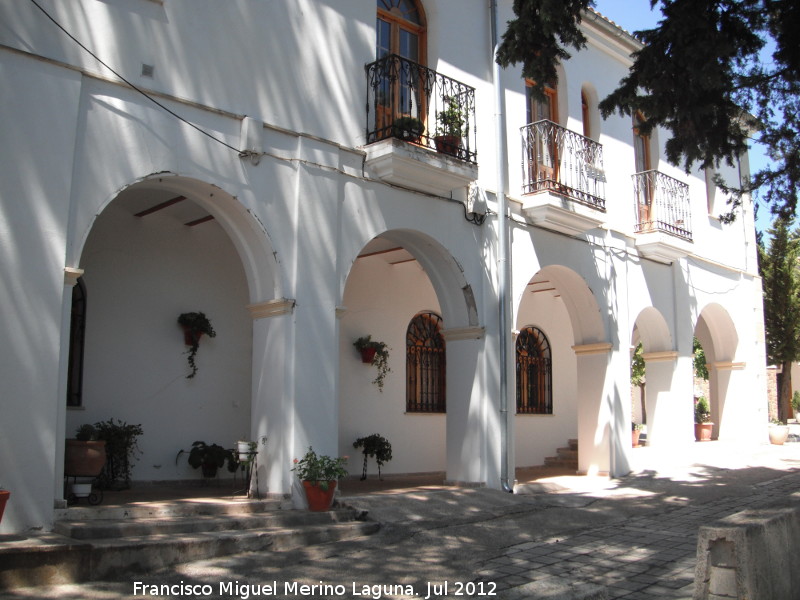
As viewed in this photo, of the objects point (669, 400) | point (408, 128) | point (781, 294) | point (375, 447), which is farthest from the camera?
point (781, 294)

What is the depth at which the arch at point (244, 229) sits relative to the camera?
8711 millimetres

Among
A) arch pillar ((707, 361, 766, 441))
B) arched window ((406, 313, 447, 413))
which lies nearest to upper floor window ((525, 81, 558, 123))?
arched window ((406, 313, 447, 413))

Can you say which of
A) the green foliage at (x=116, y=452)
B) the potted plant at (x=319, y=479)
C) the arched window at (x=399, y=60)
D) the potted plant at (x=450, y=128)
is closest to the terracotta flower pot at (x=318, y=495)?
the potted plant at (x=319, y=479)

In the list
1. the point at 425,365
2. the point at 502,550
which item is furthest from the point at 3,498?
the point at 425,365

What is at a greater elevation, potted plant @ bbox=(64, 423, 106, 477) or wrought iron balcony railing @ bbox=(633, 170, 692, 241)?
wrought iron balcony railing @ bbox=(633, 170, 692, 241)

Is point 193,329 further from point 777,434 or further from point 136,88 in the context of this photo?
point 777,434

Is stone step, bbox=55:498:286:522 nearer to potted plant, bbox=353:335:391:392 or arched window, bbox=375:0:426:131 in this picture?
potted plant, bbox=353:335:391:392

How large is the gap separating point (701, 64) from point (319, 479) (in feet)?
19.4

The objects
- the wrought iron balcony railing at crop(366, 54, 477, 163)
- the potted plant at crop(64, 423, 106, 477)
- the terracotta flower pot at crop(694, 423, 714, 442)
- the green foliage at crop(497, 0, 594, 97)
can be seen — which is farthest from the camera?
the terracotta flower pot at crop(694, 423, 714, 442)

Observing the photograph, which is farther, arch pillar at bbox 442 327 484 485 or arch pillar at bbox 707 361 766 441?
arch pillar at bbox 707 361 766 441

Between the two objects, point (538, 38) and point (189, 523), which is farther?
point (538, 38)

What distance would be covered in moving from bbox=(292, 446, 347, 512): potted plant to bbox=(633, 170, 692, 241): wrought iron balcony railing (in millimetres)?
8543

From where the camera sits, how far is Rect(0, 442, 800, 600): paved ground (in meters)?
6.51

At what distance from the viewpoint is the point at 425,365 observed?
1410 centimetres
